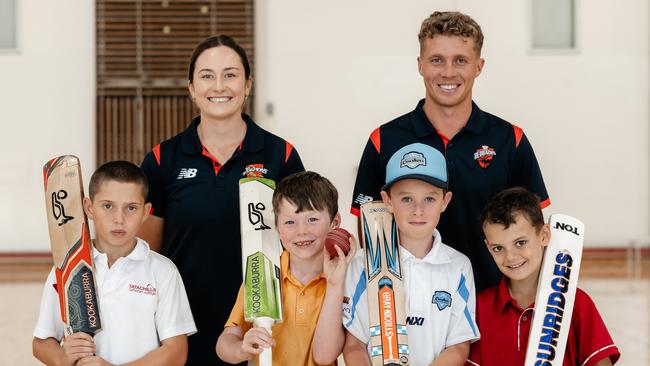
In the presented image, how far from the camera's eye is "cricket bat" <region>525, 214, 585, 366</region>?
205cm

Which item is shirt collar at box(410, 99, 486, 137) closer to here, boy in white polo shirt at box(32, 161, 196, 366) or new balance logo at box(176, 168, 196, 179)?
new balance logo at box(176, 168, 196, 179)

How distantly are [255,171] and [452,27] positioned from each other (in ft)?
2.40

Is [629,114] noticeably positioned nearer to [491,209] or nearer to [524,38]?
[524,38]

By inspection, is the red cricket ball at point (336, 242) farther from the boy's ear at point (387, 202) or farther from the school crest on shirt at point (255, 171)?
the school crest on shirt at point (255, 171)

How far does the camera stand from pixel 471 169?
242cm

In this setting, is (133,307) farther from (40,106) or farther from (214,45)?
(40,106)

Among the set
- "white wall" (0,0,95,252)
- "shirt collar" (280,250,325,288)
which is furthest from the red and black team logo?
"white wall" (0,0,95,252)

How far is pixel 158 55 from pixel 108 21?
0.65 m

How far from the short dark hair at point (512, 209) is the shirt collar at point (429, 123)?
0.34 m

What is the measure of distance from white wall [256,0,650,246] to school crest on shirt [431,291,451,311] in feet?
20.6

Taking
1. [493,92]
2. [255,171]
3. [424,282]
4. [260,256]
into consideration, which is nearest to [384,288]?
[424,282]

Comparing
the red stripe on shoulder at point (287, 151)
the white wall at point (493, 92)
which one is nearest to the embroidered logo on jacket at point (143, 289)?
the red stripe on shoulder at point (287, 151)

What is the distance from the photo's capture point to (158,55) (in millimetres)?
8727

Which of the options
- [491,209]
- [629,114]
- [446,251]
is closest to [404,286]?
[446,251]
